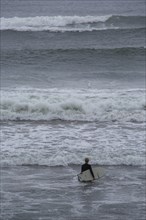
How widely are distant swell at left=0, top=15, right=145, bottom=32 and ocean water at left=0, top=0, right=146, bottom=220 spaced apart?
310 millimetres

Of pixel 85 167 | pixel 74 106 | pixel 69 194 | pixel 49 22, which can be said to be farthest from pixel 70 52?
pixel 69 194

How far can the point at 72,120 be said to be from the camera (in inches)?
771

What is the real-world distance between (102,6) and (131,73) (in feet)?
85.9

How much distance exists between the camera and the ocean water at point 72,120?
12.6m

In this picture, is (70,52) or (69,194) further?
(70,52)

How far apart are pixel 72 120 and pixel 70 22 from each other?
25088mm

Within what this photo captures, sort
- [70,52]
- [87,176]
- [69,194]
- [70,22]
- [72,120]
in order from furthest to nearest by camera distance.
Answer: [70,22] → [70,52] → [72,120] → [87,176] → [69,194]

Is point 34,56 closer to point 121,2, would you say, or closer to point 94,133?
point 94,133

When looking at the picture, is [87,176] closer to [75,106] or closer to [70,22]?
[75,106]

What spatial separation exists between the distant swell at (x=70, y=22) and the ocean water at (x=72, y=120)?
1.02 ft

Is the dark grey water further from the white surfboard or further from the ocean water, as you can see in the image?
the white surfboard

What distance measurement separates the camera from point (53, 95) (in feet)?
73.7

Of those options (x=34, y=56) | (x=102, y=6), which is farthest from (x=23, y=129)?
(x=102, y=6)

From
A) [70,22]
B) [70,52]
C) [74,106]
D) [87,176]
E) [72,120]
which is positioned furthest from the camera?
[70,22]
